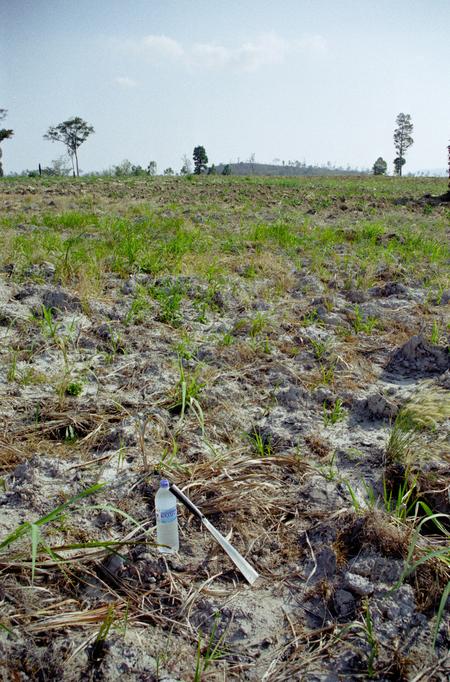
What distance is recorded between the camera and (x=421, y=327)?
4094 mm

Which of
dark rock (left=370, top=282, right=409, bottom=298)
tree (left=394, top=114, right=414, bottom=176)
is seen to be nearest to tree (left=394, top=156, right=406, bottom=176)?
tree (left=394, top=114, right=414, bottom=176)

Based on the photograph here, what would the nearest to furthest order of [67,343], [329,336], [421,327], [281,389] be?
[281,389], [67,343], [329,336], [421,327]

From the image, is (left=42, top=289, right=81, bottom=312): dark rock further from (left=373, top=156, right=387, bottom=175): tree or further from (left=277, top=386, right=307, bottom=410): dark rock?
(left=373, top=156, right=387, bottom=175): tree

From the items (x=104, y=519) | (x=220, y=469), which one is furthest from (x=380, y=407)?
(x=104, y=519)

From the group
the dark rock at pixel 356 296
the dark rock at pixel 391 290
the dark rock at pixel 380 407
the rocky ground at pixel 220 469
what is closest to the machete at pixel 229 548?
the rocky ground at pixel 220 469

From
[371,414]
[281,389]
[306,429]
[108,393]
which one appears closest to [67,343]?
[108,393]

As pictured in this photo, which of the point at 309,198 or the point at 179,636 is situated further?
the point at 309,198

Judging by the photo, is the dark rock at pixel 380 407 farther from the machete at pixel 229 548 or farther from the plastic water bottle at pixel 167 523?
the plastic water bottle at pixel 167 523

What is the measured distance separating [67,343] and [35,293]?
92cm

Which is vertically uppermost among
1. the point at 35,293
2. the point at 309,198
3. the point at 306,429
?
the point at 309,198

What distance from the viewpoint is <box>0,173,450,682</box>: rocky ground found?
1521 millimetres

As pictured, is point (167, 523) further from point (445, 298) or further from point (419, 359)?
point (445, 298)

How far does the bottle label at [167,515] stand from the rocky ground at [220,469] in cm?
10

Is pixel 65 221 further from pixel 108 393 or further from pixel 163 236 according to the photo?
pixel 108 393
